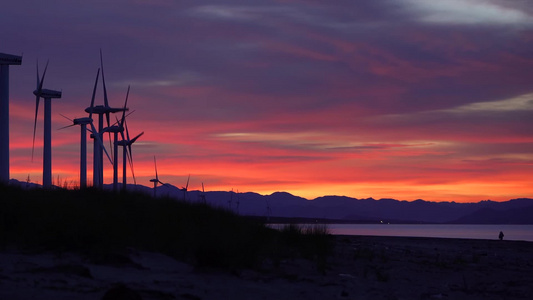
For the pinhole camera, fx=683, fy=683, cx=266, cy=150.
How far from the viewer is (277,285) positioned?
1581 centimetres

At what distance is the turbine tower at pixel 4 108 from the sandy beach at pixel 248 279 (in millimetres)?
24297

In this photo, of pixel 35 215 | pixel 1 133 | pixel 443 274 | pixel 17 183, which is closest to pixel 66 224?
pixel 35 215

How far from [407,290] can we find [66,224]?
8.97 metres

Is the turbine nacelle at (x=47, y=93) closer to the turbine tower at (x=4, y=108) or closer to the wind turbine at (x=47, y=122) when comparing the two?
the wind turbine at (x=47, y=122)

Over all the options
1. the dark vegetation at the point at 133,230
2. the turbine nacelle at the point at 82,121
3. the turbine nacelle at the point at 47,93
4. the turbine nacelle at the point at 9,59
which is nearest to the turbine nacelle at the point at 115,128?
the turbine nacelle at the point at 82,121

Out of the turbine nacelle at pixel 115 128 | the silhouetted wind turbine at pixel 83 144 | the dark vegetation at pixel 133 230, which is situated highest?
the turbine nacelle at pixel 115 128

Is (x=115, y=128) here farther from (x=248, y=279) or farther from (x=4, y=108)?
(x=248, y=279)

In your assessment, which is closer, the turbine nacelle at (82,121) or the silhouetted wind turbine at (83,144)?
the silhouetted wind turbine at (83,144)

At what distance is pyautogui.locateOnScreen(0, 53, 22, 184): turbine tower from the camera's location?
3975 cm

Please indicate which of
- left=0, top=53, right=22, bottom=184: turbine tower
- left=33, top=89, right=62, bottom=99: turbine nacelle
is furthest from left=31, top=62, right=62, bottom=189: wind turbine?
left=0, top=53, right=22, bottom=184: turbine tower

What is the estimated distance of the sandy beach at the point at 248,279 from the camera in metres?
12.7

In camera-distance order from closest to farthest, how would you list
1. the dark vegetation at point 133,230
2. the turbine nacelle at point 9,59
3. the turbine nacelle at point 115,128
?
the dark vegetation at point 133,230
the turbine nacelle at point 9,59
the turbine nacelle at point 115,128

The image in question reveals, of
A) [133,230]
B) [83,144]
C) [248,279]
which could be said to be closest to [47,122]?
[83,144]

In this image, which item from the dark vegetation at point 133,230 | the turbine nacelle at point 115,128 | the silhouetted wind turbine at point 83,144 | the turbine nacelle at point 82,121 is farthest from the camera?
the turbine nacelle at point 115,128
